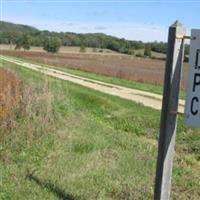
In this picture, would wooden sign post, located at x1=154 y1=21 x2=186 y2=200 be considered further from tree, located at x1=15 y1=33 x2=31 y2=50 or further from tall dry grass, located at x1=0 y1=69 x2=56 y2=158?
tree, located at x1=15 y1=33 x2=31 y2=50

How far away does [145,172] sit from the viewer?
7512 mm

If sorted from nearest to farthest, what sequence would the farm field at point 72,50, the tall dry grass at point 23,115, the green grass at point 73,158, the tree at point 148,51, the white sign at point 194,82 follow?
1. the white sign at point 194,82
2. the green grass at point 73,158
3. the tall dry grass at point 23,115
4. the tree at point 148,51
5. the farm field at point 72,50

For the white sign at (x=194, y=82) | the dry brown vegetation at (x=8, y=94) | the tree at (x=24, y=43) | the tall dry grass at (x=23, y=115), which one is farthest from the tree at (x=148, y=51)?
the white sign at (x=194, y=82)

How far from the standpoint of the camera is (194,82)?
15.4 feet

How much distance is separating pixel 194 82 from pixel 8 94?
570 centimetres

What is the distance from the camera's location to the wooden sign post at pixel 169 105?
15.8 feet

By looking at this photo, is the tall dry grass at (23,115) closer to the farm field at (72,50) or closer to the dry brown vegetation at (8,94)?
the dry brown vegetation at (8,94)

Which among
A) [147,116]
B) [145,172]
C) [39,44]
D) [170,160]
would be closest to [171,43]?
[170,160]

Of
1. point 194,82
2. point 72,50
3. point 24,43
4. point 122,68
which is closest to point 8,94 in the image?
point 194,82

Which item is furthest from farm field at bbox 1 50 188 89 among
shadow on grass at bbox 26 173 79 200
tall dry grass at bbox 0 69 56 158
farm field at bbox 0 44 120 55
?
farm field at bbox 0 44 120 55

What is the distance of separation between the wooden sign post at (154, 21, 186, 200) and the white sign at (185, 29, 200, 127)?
0.52ft

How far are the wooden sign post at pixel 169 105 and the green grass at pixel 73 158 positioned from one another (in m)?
1.31

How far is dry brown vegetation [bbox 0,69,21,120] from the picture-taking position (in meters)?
9.43

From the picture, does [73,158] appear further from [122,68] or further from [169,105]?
[122,68]
